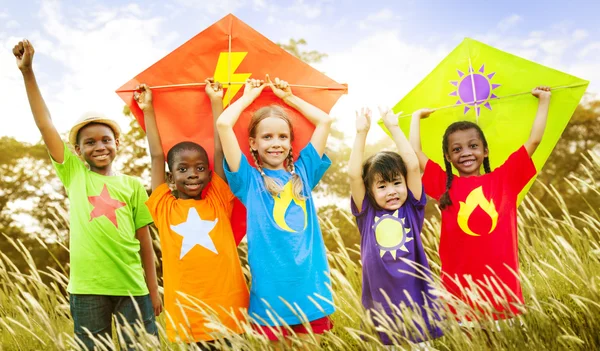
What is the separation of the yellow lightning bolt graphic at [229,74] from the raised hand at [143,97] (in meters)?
0.49

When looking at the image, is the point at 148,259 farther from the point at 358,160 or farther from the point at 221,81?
the point at 358,160

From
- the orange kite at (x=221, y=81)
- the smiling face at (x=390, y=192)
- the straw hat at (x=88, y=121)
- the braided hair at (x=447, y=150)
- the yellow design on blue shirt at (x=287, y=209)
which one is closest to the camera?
the yellow design on blue shirt at (x=287, y=209)

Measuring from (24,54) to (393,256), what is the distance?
264 cm

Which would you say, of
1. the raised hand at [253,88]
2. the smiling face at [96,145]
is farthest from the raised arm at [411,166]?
the smiling face at [96,145]

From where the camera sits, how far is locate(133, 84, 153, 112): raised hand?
3568 mm

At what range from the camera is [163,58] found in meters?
3.67

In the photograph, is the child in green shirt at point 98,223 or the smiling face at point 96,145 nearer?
the child in green shirt at point 98,223

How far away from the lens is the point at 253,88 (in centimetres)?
351

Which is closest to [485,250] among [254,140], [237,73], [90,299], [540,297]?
[540,297]

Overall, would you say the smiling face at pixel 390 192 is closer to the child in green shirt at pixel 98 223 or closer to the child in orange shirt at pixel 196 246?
the child in orange shirt at pixel 196 246

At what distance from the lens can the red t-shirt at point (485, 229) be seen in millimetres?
3223

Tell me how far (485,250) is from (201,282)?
181cm

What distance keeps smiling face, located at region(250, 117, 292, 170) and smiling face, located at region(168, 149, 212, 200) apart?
0.39 metres

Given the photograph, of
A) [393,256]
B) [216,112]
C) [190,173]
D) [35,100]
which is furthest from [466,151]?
[35,100]
